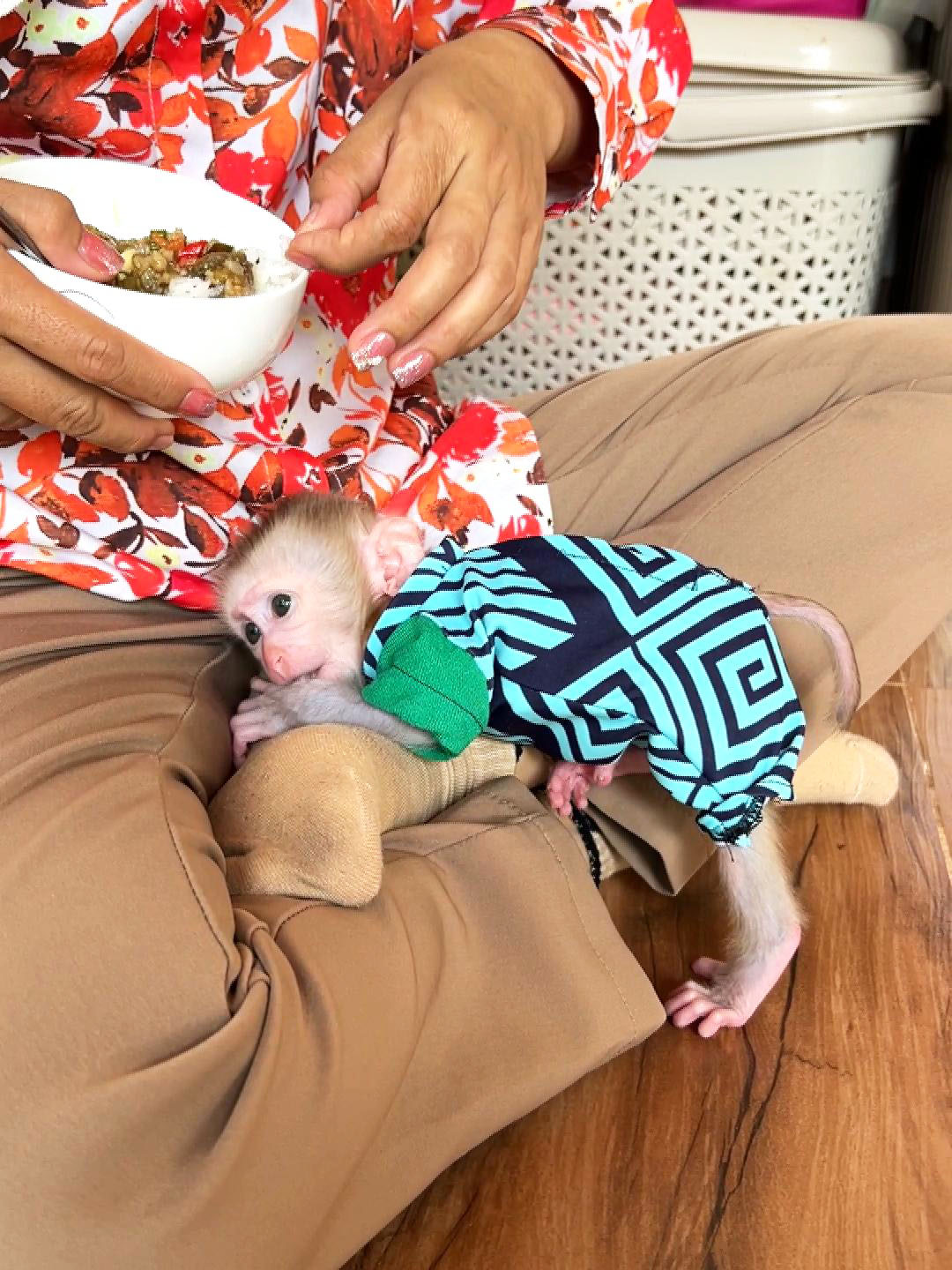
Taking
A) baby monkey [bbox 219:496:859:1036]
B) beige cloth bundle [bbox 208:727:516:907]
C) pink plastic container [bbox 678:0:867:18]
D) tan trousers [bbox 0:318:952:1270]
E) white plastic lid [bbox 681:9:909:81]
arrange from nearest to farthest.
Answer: tan trousers [bbox 0:318:952:1270] < beige cloth bundle [bbox 208:727:516:907] < baby monkey [bbox 219:496:859:1036] < white plastic lid [bbox 681:9:909:81] < pink plastic container [bbox 678:0:867:18]

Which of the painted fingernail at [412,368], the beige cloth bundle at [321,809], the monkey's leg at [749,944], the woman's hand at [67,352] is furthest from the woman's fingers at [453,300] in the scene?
the monkey's leg at [749,944]

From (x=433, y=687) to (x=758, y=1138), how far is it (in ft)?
1.22

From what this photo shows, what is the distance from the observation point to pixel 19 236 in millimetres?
602

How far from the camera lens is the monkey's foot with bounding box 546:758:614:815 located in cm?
86

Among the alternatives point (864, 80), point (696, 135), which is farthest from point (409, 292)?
point (864, 80)

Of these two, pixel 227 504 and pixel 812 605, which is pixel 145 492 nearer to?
pixel 227 504

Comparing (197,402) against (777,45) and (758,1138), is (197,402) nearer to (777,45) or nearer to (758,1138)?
(758,1138)

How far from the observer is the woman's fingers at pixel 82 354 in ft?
1.92

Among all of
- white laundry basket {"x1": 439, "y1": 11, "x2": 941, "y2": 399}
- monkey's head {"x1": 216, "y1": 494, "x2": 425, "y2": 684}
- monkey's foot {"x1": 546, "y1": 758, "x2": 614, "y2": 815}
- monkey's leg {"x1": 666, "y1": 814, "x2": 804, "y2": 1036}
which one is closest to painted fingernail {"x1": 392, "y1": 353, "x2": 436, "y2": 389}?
monkey's head {"x1": 216, "y1": 494, "x2": 425, "y2": 684}

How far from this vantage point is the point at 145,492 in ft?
2.63

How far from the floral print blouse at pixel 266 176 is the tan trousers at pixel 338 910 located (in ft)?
0.19

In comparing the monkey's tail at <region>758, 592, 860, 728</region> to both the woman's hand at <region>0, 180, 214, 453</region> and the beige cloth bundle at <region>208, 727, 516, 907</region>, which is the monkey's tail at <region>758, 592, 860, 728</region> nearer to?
the beige cloth bundle at <region>208, 727, 516, 907</region>

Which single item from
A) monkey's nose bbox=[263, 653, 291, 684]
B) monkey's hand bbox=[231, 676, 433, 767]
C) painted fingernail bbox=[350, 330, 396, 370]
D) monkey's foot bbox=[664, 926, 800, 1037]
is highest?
painted fingernail bbox=[350, 330, 396, 370]

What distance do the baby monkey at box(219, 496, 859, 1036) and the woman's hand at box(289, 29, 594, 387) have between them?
0.18 m
